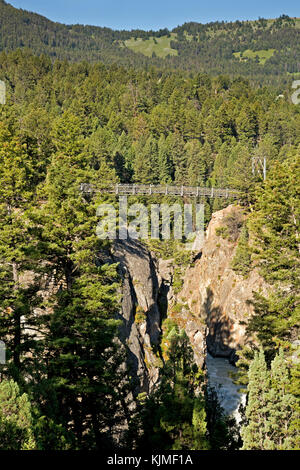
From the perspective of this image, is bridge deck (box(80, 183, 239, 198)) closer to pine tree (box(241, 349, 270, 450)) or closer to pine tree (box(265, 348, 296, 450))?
pine tree (box(241, 349, 270, 450))

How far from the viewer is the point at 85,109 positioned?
95000mm

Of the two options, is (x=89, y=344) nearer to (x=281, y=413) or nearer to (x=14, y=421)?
(x=14, y=421)

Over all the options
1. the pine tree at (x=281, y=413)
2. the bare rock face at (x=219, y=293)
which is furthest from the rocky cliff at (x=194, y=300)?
the pine tree at (x=281, y=413)

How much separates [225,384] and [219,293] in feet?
47.1

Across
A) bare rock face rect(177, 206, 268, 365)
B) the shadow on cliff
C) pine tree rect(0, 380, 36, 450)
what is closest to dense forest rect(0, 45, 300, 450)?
pine tree rect(0, 380, 36, 450)

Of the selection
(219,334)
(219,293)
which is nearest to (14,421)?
(219,334)

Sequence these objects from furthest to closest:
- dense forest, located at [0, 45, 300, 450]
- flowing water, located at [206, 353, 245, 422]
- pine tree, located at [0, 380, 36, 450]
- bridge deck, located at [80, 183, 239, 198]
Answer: bridge deck, located at [80, 183, 239, 198]
flowing water, located at [206, 353, 245, 422]
dense forest, located at [0, 45, 300, 450]
pine tree, located at [0, 380, 36, 450]

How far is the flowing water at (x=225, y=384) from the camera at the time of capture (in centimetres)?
3347

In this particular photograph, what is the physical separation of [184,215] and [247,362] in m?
43.4

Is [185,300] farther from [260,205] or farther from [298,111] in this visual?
[298,111]

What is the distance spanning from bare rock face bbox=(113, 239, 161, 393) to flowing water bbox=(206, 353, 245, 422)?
563 cm

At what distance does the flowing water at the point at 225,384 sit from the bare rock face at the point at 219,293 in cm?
121

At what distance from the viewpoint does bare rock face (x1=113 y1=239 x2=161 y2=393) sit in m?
27.2

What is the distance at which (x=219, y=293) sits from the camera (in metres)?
50.4
